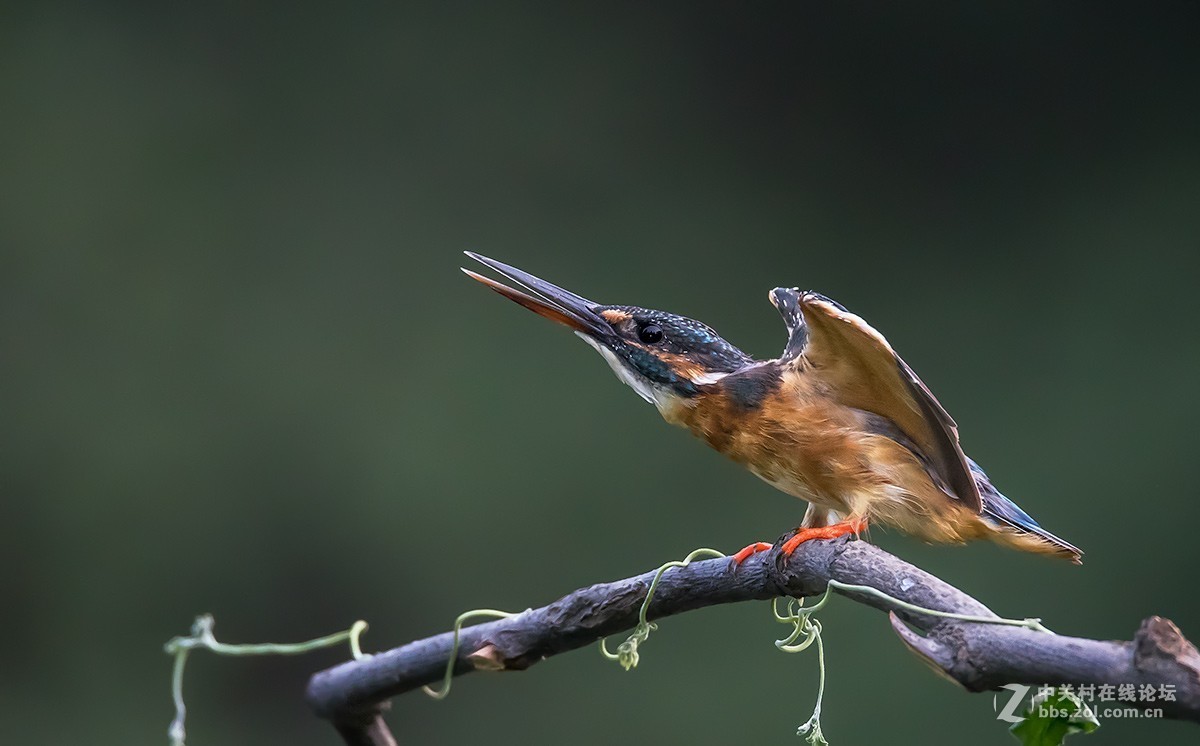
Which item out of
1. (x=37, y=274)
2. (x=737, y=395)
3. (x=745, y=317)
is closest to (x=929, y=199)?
(x=745, y=317)

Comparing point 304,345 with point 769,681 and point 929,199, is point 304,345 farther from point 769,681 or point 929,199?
point 929,199

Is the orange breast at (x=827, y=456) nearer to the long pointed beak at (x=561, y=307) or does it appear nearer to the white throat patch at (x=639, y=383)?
the white throat patch at (x=639, y=383)

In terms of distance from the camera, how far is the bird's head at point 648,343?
62.1 inches

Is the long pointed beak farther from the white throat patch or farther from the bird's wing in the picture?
the bird's wing

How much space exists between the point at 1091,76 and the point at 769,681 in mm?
1784

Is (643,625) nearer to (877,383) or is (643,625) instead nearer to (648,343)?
(877,383)

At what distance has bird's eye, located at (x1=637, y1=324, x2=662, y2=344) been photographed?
1605mm

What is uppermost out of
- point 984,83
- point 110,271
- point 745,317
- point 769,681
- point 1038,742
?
point 984,83

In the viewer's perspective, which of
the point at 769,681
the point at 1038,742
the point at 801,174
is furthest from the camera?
the point at 801,174

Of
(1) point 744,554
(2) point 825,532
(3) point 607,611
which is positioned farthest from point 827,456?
(3) point 607,611

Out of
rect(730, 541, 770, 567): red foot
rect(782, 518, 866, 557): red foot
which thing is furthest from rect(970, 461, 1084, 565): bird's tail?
rect(730, 541, 770, 567): red foot

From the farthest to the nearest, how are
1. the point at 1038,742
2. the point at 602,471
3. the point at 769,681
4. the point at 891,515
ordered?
the point at 602,471 → the point at 769,681 → the point at 891,515 → the point at 1038,742

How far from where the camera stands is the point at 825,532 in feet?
4.27

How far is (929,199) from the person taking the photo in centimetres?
336
